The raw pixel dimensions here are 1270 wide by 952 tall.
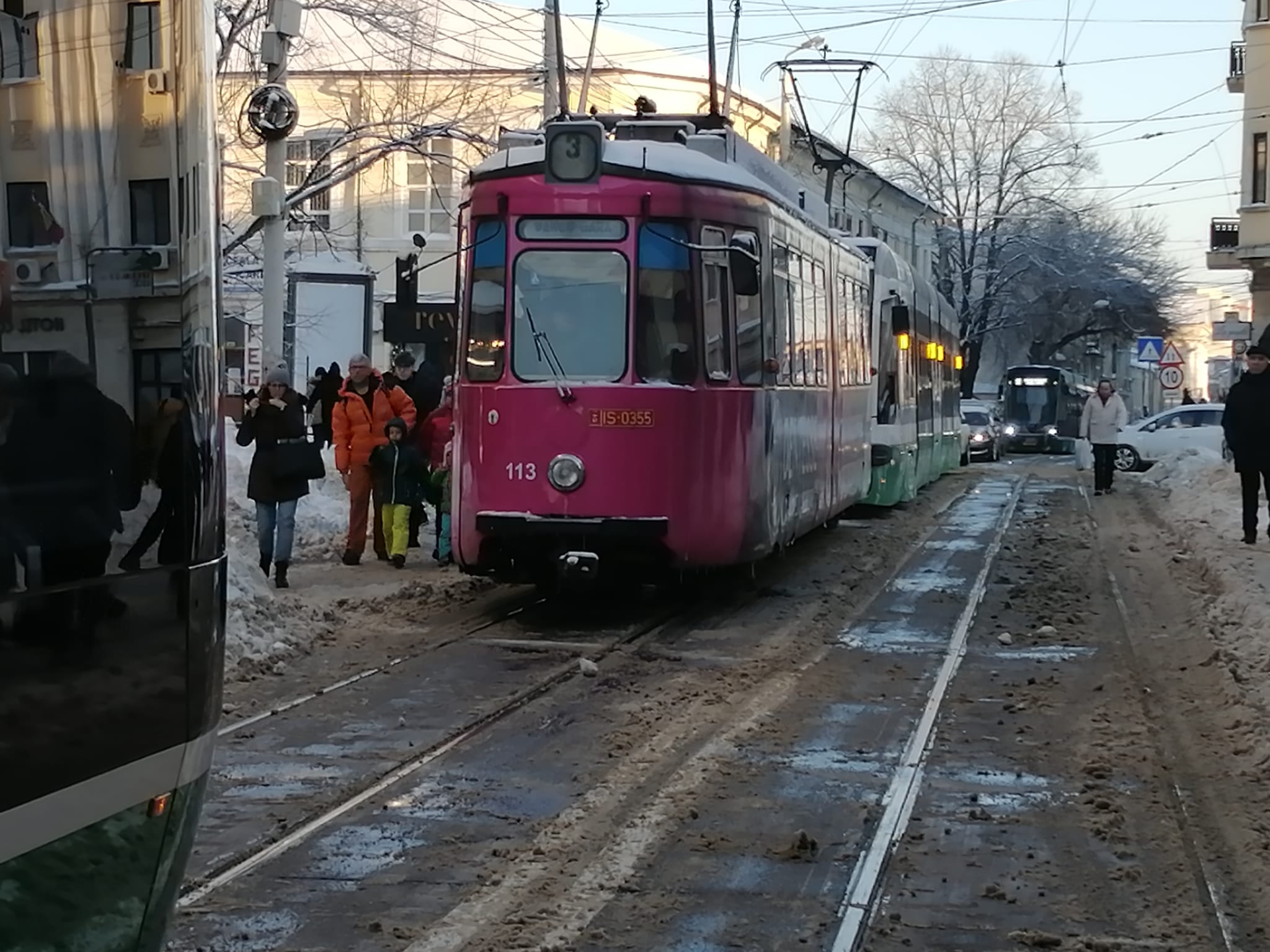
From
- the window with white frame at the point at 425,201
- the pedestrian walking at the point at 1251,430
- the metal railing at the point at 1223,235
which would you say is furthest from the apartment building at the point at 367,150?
the metal railing at the point at 1223,235

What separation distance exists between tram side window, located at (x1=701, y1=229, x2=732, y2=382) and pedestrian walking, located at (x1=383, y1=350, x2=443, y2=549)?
439 centimetres

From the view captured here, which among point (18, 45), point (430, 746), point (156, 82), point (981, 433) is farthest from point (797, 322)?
point (981, 433)

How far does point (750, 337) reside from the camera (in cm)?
1232

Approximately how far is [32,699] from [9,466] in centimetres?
34

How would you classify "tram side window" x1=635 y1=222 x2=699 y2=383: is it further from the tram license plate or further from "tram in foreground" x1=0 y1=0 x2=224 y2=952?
"tram in foreground" x1=0 y1=0 x2=224 y2=952

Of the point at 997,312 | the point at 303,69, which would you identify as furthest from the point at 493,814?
the point at 997,312

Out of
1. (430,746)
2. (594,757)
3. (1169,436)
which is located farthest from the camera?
(1169,436)

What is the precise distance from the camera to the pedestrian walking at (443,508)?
1516 centimetres

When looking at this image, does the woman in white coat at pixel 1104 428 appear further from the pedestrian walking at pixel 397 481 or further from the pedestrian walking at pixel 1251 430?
the pedestrian walking at pixel 397 481

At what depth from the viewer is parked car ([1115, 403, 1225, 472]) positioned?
122 ft

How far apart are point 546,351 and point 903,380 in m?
11.8

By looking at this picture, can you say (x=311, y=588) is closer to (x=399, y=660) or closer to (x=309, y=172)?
(x=399, y=660)

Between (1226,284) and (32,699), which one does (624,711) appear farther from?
(1226,284)

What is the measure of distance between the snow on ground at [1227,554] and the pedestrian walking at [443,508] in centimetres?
607
